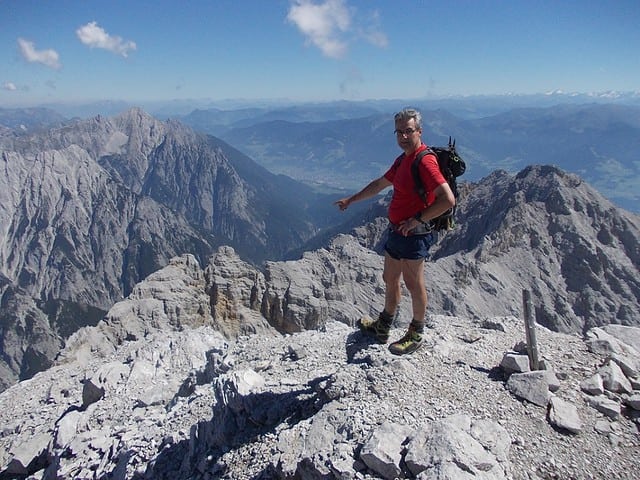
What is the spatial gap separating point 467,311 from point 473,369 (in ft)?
134

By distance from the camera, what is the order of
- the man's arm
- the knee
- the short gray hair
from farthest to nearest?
the man's arm
the knee
the short gray hair

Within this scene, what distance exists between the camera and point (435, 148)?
8492mm

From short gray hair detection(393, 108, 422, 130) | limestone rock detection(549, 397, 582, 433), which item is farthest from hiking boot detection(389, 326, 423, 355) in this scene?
short gray hair detection(393, 108, 422, 130)

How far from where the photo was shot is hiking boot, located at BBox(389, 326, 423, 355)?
9.30 metres

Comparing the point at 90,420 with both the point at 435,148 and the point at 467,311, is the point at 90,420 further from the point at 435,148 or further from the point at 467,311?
the point at 467,311

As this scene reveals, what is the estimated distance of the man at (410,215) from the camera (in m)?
7.76

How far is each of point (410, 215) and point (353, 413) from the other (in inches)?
147

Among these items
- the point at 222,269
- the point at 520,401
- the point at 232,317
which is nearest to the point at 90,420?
the point at 520,401

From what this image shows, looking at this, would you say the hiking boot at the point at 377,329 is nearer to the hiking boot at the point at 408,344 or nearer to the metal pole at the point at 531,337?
the hiking boot at the point at 408,344

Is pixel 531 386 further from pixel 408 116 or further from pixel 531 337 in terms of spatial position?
pixel 408 116

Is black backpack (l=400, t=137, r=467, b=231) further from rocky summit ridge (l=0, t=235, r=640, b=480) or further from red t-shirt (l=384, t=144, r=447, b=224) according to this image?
rocky summit ridge (l=0, t=235, r=640, b=480)

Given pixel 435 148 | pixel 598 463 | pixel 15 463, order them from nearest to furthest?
pixel 598 463, pixel 435 148, pixel 15 463

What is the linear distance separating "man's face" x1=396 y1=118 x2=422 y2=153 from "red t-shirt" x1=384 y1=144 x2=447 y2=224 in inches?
5.5

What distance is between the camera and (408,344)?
9.35 meters
